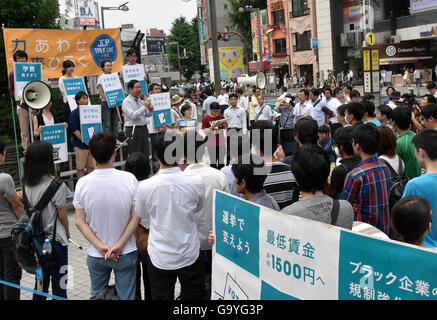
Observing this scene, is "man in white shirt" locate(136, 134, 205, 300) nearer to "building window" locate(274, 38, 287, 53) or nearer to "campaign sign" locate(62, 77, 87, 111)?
"campaign sign" locate(62, 77, 87, 111)

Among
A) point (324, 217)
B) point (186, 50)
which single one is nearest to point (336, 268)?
point (324, 217)

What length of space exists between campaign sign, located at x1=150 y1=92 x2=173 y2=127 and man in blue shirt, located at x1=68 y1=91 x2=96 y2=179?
5.54 ft

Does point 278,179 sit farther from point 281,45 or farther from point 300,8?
point 281,45

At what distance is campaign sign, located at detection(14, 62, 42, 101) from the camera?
812 cm

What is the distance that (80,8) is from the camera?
52.6 m

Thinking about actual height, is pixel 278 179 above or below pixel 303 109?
below

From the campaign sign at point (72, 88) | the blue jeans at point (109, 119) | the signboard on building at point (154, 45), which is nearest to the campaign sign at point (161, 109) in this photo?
the blue jeans at point (109, 119)

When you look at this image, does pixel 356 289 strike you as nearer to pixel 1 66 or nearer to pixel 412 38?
pixel 1 66

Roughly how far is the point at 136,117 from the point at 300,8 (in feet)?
139

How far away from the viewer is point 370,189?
3.88 metres

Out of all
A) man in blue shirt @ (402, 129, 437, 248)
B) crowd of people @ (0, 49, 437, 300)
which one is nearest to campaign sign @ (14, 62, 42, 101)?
crowd of people @ (0, 49, 437, 300)

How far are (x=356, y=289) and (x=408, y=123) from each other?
11.5 feet

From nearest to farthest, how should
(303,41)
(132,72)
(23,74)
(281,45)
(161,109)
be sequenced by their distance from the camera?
1. (23,74)
2. (161,109)
3. (132,72)
4. (303,41)
5. (281,45)

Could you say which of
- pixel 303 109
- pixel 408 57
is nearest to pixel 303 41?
pixel 408 57
